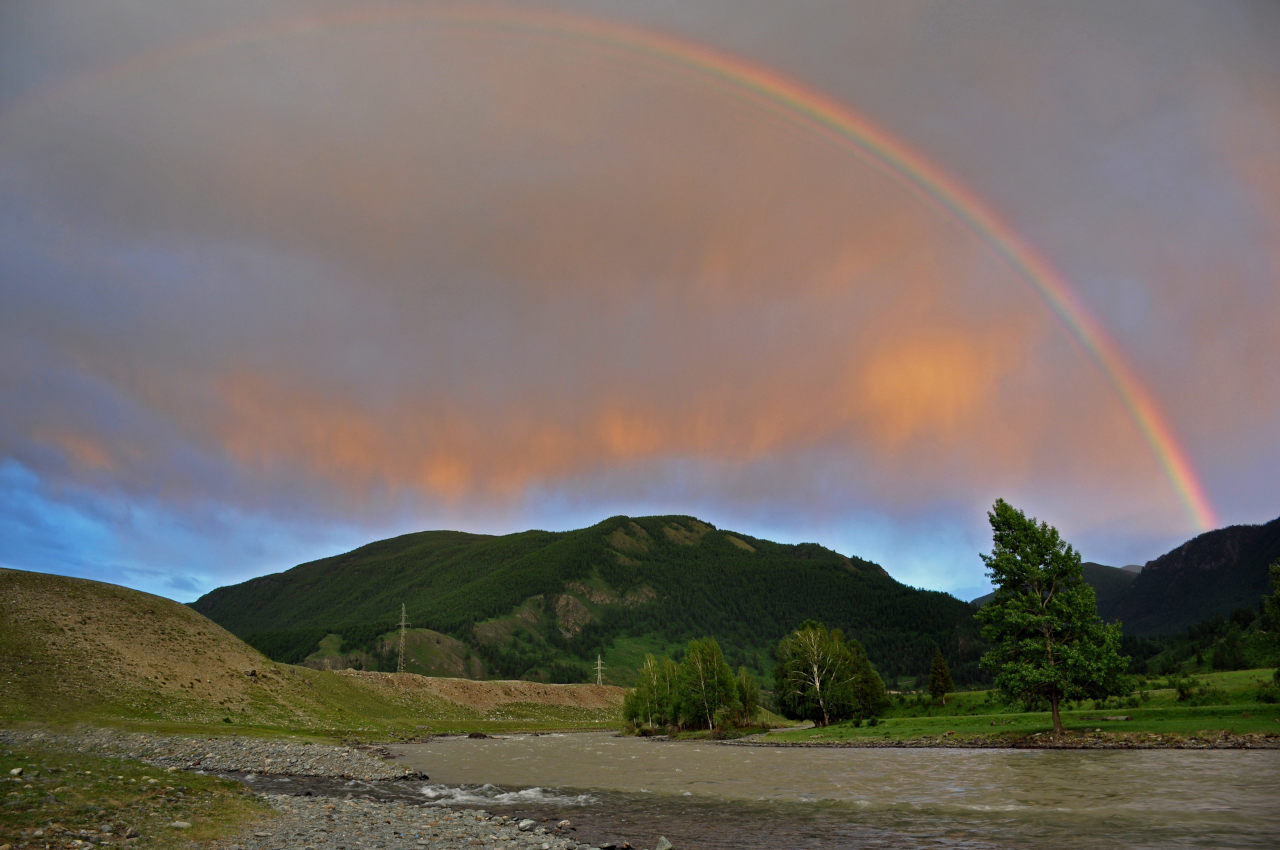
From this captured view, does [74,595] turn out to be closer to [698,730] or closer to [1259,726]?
[698,730]

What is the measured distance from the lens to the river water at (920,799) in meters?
24.8

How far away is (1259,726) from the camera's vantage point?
4981 cm

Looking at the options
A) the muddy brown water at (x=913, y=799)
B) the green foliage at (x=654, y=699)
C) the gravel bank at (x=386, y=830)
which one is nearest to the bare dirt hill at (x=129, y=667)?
the muddy brown water at (x=913, y=799)

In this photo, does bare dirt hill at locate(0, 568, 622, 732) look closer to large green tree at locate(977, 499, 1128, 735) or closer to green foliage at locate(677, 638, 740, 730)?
green foliage at locate(677, 638, 740, 730)

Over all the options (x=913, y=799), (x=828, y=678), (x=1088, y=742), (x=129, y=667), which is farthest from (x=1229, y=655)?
(x=129, y=667)

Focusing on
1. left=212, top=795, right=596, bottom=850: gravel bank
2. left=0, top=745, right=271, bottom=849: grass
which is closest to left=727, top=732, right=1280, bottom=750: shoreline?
left=212, top=795, right=596, bottom=850: gravel bank

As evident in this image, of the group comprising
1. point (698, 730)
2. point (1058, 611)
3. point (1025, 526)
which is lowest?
point (698, 730)

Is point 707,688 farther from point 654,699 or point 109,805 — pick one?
point 109,805

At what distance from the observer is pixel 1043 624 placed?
59.0 m

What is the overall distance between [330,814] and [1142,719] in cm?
6873

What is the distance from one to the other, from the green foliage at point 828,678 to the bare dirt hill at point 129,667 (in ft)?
249

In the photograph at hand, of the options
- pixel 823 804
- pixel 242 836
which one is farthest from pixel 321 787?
pixel 823 804

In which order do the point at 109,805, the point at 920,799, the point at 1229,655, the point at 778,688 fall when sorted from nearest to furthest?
the point at 109,805 → the point at 920,799 → the point at 1229,655 → the point at 778,688

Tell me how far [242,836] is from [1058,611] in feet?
208
